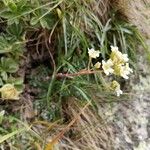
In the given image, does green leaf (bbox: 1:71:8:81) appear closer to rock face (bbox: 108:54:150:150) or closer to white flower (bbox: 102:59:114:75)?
white flower (bbox: 102:59:114:75)

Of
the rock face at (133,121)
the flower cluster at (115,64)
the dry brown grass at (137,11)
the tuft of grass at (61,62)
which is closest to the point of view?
the flower cluster at (115,64)

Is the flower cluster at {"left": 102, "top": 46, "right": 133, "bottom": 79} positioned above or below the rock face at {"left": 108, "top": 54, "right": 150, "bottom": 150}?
above

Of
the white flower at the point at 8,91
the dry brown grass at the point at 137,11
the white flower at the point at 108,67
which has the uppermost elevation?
the dry brown grass at the point at 137,11

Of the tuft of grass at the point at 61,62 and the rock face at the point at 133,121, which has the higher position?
the tuft of grass at the point at 61,62

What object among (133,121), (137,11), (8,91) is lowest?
(133,121)

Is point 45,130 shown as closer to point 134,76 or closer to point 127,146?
point 127,146

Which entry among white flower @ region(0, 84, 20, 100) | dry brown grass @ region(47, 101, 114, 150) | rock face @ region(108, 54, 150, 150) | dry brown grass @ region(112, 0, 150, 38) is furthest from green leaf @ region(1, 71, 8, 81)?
dry brown grass @ region(112, 0, 150, 38)

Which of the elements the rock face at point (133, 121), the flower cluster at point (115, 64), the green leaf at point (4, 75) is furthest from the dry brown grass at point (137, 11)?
the green leaf at point (4, 75)

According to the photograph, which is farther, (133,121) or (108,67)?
(133,121)

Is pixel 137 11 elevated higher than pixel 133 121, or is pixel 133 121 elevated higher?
pixel 137 11

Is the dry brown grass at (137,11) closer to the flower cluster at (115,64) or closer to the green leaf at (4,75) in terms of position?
the flower cluster at (115,64)

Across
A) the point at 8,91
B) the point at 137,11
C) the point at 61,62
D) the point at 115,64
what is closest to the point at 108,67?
the point at 115,64

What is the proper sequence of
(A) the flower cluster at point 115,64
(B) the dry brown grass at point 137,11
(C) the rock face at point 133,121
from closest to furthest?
(A) the flower cluster at point 115,64 → (C) the rock face at point 133,121 → (B) the dry brown grass at point 137,11

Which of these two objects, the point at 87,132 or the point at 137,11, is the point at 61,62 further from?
the point at 137,11
